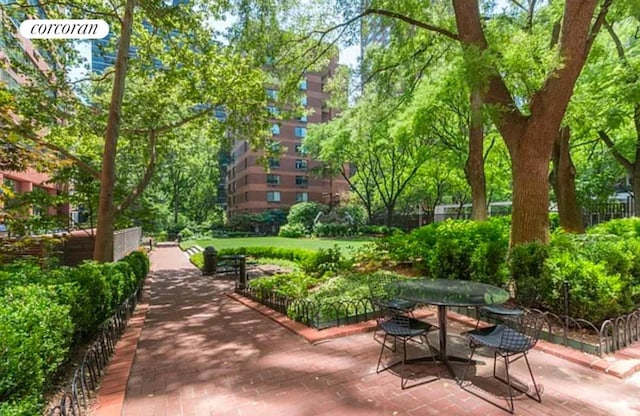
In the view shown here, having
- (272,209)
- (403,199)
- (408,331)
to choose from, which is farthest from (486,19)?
(272,209)

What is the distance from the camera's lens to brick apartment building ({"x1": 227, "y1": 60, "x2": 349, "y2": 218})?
140 ft

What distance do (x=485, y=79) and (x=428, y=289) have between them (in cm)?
387

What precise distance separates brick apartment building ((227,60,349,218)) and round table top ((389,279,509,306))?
36998mm

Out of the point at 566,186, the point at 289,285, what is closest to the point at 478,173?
the point at 566,186

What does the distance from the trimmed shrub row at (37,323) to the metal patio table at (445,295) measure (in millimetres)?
3492

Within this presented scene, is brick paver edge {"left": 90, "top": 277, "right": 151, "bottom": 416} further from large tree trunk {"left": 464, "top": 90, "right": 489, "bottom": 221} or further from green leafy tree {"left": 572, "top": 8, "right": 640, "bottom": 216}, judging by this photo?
green leafy tree {"left": 572, "top": 8, "right": 640, "bottom": 216}

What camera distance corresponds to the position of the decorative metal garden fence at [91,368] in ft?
9.50

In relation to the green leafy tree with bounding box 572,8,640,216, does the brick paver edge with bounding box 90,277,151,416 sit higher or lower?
lower

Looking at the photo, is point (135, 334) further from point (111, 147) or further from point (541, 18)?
point (541, 18)

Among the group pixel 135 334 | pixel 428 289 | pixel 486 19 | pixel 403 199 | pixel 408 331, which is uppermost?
pixel 486 19

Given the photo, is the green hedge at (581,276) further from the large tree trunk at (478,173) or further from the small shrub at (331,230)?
the small shrub at (331,230)

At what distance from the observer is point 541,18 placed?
32.8 feet

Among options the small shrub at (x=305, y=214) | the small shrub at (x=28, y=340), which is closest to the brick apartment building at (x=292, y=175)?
the small shrub at (x=305, y=214)

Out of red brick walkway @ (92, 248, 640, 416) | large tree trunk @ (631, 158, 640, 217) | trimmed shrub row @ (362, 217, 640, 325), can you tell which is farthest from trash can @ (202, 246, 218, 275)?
large tree trunk @ (631, 158, 640, 217)
